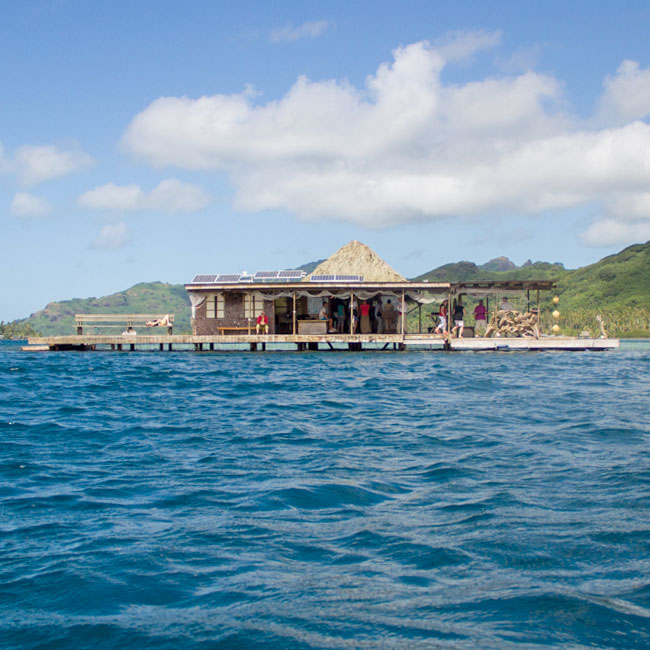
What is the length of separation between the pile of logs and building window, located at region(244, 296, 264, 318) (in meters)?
11.5

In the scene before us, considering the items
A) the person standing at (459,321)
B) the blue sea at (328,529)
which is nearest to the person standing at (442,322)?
the person standing at (459,321)

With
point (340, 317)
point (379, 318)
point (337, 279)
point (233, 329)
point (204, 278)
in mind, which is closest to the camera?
point (337, 279)

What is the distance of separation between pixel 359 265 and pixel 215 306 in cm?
999

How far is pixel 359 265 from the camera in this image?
39031 mm

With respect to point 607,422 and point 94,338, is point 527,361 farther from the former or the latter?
point 94,338

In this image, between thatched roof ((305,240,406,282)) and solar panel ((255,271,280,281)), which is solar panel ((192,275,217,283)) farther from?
thatched roof ((305,240,406,282))

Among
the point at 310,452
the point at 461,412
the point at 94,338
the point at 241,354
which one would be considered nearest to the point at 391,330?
the point at 241,354

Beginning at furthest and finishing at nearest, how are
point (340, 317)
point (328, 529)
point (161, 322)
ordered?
point (161, 322) → point (340, 317) → point (328, 529)

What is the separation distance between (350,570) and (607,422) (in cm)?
753

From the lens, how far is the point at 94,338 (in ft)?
111

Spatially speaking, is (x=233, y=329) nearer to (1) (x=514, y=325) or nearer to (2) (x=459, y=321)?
(2) (x=459, y=321)

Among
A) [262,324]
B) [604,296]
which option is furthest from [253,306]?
[604,296]

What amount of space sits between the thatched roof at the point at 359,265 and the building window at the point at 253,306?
6.06 meters

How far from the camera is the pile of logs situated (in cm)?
3120
